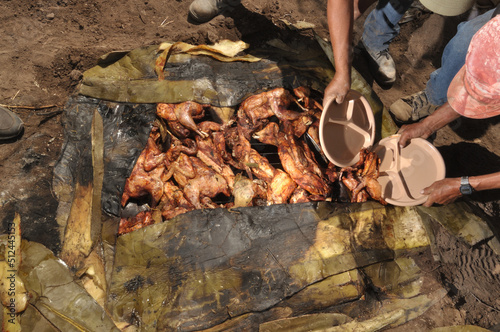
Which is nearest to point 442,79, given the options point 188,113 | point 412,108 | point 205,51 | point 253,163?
point 412,108

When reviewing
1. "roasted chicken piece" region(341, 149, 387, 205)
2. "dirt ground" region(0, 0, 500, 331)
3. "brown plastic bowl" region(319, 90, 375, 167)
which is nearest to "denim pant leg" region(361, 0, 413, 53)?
"dirt ground" region(0, 0, 500, 331)

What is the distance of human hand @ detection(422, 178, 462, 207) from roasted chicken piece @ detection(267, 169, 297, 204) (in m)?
1.09

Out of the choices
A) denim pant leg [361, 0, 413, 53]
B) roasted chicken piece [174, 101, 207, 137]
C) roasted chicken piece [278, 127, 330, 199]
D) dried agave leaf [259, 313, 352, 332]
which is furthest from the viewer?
denim pant leg [361, 0, 413, 53]

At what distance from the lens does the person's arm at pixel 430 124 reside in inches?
118

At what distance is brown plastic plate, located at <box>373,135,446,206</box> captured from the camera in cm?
307

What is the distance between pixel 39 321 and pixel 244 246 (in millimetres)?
1472

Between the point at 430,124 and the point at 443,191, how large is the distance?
24.2 inches

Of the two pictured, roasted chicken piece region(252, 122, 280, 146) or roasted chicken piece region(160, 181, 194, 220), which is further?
roasted chicken piece region(252, 122, 280, 146)

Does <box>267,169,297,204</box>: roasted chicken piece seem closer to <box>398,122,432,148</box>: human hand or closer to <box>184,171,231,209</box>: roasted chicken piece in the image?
<box>184,171,231,209</box>: roasted chicken piece

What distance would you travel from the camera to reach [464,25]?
3.53 metres

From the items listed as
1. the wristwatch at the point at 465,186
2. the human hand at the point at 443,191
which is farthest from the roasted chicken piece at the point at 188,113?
the wristwatch at the point at 465,186

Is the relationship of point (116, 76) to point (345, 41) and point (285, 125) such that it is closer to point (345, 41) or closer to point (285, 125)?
A: point (285, 125)

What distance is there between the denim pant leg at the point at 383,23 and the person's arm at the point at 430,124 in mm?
1584

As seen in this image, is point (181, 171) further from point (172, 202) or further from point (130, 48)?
point (130, 48)
